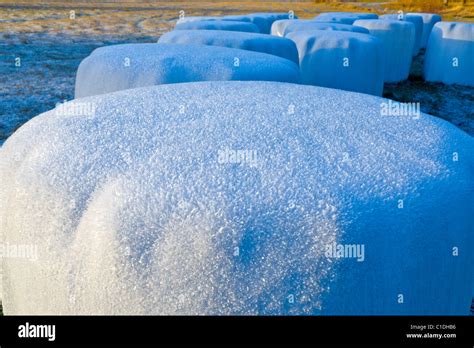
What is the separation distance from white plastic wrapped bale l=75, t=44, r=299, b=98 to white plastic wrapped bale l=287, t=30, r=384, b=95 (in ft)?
6.75

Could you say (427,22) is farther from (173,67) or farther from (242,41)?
(173,67)

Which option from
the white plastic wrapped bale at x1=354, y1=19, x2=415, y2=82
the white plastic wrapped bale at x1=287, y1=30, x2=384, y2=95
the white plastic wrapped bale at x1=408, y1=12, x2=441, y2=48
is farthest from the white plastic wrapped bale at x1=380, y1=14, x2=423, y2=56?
the white plastic wrapped bale at x1=287, y1=30, x2=384, y2=95

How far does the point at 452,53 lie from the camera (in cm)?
767

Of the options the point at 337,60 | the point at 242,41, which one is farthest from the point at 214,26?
the point at 242,41

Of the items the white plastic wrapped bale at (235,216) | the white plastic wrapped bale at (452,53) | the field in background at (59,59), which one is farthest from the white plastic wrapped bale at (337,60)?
the white plastic wrapped bale at (235,216)

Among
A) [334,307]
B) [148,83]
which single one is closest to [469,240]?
[334,307]

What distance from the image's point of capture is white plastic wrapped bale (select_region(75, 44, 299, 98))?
2.94 metres

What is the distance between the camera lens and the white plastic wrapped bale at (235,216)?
129 centimetres

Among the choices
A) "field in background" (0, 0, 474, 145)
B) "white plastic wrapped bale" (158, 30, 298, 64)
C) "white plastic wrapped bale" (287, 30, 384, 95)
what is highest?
"white plastic wrapped bale" (158, 30, 298, 64)

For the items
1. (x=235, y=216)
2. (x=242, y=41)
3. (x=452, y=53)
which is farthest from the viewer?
(x=452, y=53)

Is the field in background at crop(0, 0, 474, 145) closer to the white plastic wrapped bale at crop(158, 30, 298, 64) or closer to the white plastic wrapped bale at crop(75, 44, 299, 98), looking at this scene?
the white plastic wrapped bale at crop(158, 30, 298, 64)

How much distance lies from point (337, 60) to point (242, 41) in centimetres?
131

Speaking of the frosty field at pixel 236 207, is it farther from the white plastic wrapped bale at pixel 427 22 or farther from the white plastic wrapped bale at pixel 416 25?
the white plastic wrapped bale at pixel 427 22
